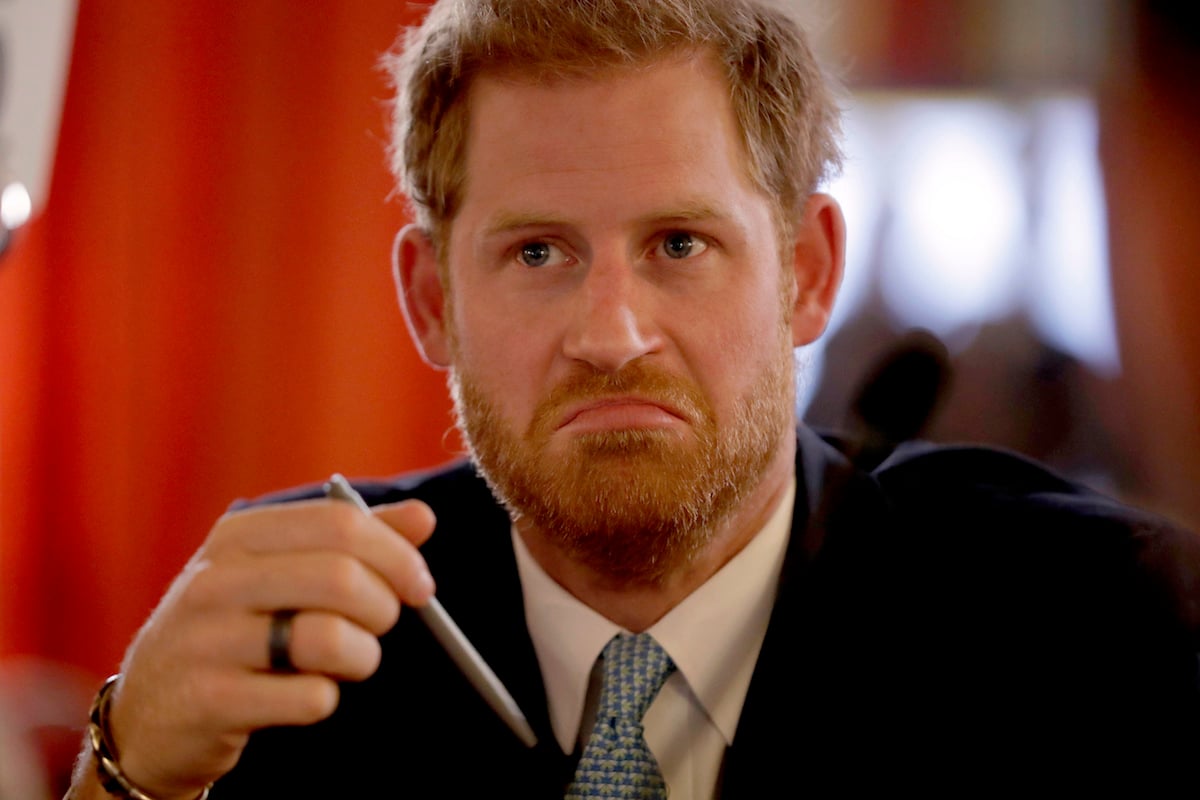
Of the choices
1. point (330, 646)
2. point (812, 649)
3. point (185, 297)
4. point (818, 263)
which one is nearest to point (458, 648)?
A: point (330, 646)

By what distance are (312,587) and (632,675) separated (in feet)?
1.49

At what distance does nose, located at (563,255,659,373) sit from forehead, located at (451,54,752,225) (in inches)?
3.5

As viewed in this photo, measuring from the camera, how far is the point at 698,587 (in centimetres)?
116

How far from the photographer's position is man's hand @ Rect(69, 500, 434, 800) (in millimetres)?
722

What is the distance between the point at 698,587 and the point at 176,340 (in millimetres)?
1649

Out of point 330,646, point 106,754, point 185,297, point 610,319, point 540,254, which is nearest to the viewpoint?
point 330,646

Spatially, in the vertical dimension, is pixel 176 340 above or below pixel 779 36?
below

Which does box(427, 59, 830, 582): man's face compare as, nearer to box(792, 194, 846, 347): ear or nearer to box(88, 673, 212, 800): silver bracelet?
box(792, 194, 846, 347): ear

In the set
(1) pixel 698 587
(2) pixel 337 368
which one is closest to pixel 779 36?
(1) pixel 698 587

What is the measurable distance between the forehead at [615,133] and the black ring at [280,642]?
52 cm

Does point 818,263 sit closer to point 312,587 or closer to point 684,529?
point 684,529

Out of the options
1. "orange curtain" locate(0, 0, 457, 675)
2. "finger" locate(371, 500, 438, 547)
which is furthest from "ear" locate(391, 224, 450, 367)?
"orange curtain" locate(0, 0, 457, 675)

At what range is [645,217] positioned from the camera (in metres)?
1.04

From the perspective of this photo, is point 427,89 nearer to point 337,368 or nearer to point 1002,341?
point 337,368
